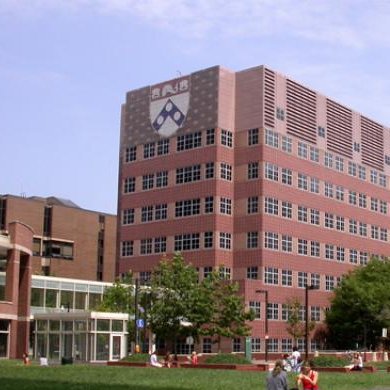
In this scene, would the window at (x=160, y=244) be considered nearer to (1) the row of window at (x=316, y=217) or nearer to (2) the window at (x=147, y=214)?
(2) the window at (x=147, y=214)

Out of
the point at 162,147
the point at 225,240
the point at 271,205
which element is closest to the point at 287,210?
the point at 271,205

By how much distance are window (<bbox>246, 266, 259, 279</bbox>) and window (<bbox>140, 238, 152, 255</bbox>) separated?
12318mm

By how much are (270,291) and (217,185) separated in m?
12.4

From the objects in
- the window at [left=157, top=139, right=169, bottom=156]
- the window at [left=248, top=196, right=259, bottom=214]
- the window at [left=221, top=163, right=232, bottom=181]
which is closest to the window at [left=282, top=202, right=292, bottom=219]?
the window at [left=248, top=196, right=259, bottom=214]

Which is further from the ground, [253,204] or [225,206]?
[253,204]

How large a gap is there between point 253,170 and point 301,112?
35.3 feet

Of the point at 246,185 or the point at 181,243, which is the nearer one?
the point at 246,185

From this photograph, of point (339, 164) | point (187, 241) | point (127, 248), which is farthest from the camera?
point (339, 164)

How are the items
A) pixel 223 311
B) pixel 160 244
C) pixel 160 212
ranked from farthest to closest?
pixel 160 212 < pixel 160 244 < pixel 223 311

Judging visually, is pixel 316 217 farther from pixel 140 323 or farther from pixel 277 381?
pixel 277 381

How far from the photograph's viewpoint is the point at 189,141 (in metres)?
92.9

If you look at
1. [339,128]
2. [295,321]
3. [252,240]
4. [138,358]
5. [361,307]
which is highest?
[339,128]

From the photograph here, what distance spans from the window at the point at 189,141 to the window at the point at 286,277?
53.9ft

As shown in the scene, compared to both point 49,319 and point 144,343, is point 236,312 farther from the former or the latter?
point 49,319
